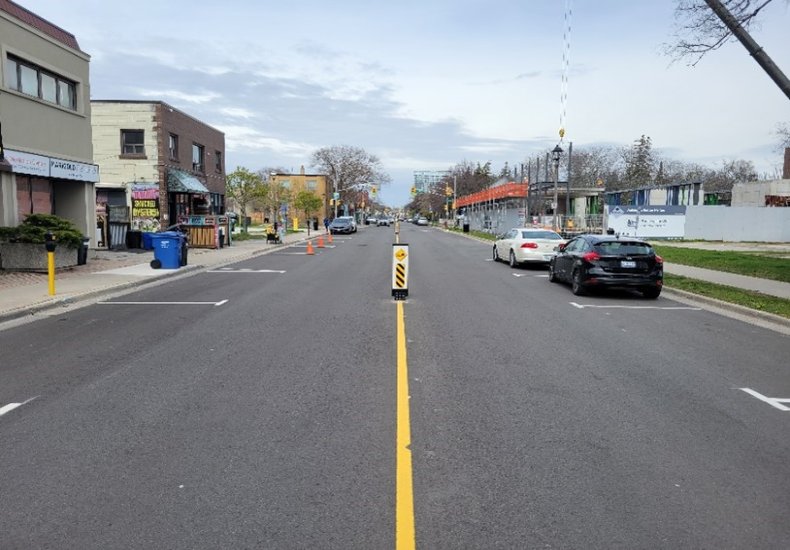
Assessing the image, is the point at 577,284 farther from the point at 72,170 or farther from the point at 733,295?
the point at 72,170

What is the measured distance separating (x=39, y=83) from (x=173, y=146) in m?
13.7

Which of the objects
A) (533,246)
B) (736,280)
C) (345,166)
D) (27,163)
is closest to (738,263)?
(736,280)

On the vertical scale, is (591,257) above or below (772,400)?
above

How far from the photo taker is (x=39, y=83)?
18.6 m

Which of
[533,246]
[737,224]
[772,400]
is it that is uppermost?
[737,224]

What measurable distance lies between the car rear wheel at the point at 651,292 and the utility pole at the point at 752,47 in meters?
5.63

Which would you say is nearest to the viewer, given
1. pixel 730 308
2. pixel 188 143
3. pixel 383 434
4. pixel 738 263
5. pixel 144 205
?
pixel 383 434

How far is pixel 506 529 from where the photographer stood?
3.56m

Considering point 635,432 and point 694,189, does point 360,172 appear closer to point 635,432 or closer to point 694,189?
point 694,189

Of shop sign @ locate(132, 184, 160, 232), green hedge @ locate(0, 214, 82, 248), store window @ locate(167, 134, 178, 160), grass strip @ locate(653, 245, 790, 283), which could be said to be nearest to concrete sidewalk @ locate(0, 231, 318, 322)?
green hedge @ locate(0, 214, 82, 248)

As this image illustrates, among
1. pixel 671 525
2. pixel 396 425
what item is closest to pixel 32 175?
pixel 396 425

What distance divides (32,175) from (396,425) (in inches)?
681

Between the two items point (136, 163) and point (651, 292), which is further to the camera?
point (136, 163)

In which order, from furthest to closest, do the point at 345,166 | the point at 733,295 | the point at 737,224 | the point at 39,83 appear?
1. the point at 345,166
2. the point at 737,224
3. the point at 39,83
4. the point at 733,295
